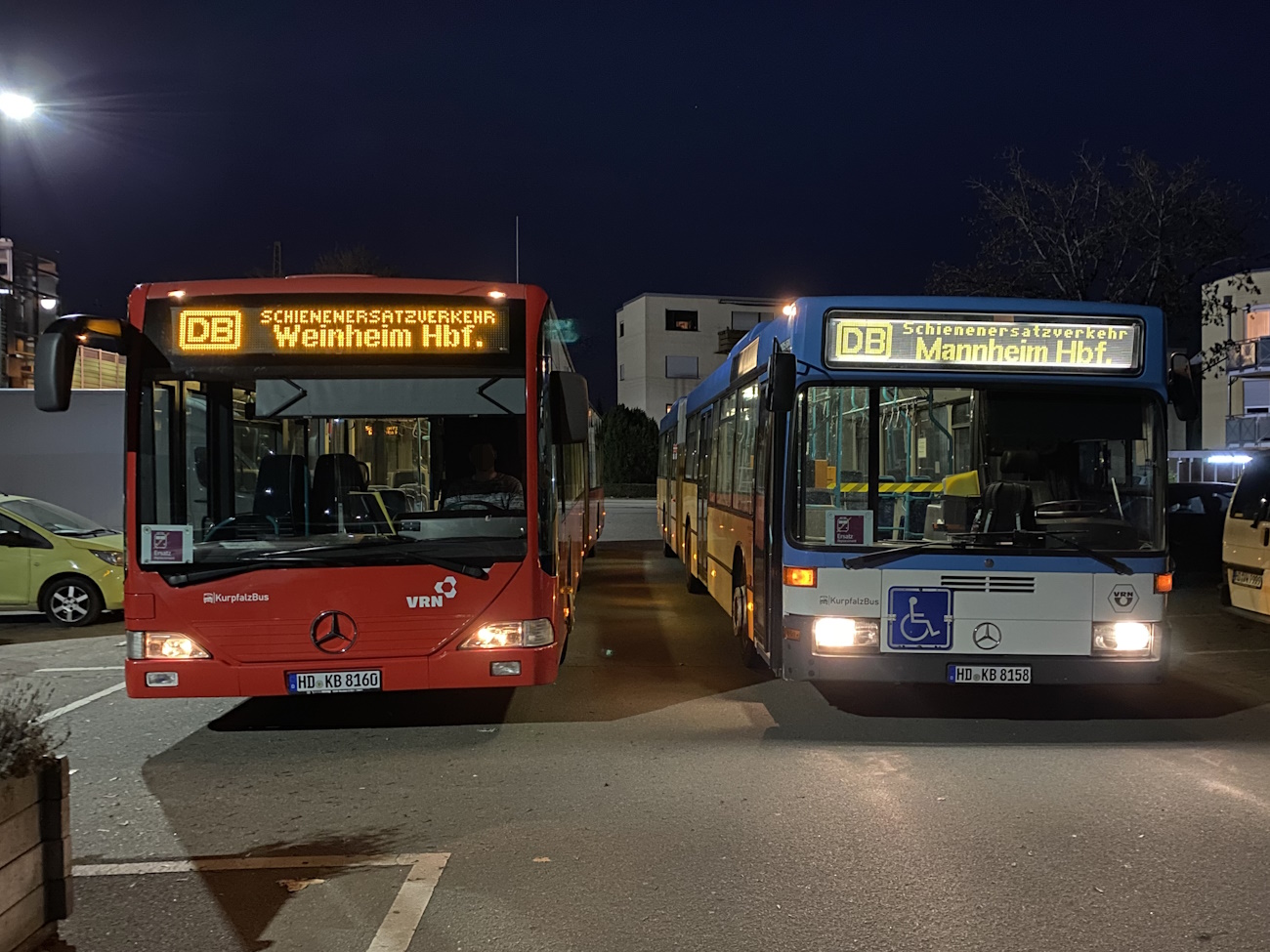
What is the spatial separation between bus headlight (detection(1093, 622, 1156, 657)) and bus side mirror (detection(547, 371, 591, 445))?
3683 mm

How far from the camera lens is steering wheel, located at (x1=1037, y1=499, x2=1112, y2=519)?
728 cm

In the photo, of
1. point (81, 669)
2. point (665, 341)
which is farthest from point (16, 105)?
point (665, 341)

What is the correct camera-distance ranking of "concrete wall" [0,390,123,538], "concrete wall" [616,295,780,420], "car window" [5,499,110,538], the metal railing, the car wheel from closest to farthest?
the car wheel < "car window" [5,499,110,538] < "concrete wall" [0,390,123,538] < the metal railing < "concrete wall" [616,295,780,420]

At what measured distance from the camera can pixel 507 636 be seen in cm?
690

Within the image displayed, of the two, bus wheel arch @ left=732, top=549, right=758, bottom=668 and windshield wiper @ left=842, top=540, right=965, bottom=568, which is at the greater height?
windshield wiper @ left=842, top=540, right=965, bottom=568

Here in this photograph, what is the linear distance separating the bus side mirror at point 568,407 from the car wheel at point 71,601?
26.7 feet

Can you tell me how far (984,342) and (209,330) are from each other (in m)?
5.12

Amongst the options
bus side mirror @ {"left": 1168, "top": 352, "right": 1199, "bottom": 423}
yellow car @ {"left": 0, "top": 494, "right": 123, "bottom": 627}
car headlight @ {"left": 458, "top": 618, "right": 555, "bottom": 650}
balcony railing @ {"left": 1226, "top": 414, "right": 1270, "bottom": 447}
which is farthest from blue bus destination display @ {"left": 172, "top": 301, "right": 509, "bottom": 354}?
balcony railing @ {"left": 1226, "top": 414, "right": 1270, "bottom": 447}

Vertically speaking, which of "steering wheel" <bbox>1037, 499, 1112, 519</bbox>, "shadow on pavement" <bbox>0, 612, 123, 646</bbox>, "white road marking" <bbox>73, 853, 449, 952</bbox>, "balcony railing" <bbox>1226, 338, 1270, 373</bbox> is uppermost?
"balcony railing" <bbox>1226, 338, 1270, 373</bbox>

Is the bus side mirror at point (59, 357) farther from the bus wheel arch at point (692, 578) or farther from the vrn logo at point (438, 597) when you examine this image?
the bus wheel arch at point (692, 578)

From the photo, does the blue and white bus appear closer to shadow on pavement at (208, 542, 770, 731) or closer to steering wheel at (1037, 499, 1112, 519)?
steering wheel at (1037, 499, 1112, 519)

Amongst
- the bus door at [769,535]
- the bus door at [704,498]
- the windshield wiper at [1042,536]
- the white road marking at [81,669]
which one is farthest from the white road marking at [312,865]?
the bus door at [704,498]

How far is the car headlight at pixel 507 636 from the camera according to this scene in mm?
6867

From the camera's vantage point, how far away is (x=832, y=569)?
7258 millimetres
